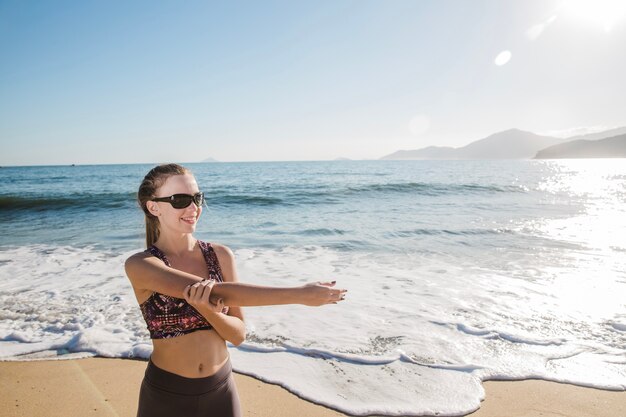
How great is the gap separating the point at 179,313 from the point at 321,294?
2.95 feet

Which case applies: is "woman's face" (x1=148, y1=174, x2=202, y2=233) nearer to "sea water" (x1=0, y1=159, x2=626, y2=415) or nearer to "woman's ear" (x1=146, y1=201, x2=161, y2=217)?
"woman's ear" (x1=146, y1=201, x2=161, y2=217)

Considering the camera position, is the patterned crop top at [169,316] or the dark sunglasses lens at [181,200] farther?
the dark sunglasses lens at [181,200]

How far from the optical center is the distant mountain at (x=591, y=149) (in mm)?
143375

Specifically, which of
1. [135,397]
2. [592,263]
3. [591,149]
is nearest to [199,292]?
[135,397]

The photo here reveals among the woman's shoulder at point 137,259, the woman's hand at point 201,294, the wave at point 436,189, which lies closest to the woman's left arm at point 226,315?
the woman's hand at point 201,294

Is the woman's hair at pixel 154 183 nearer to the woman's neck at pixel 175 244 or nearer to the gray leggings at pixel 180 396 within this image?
the woman's neck at pixel 175 244

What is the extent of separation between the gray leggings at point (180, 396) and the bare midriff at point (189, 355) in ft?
0.10

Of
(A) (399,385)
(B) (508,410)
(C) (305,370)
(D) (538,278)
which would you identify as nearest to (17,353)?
(C) (305,370)

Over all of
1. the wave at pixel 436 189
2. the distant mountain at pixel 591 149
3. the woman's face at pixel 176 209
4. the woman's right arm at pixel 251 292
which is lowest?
the wave at pixel 436 189

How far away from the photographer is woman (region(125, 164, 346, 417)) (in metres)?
2.07

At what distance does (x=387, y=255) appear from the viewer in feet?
33.4

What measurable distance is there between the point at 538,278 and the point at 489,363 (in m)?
4.28

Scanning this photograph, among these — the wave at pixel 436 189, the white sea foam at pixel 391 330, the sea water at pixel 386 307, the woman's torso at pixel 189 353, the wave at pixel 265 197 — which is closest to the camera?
the woman's torso at pixel 189 353

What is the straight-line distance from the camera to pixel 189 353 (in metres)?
2.18
